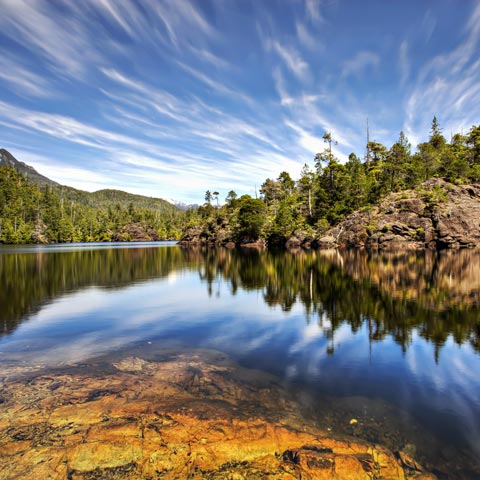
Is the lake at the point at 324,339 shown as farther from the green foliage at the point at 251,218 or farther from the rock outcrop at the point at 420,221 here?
the green foliage at the point at 251,218

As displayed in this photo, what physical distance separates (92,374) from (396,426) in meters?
9.46

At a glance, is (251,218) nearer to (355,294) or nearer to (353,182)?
(353,182)

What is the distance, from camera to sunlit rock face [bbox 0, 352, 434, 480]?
6.56 m

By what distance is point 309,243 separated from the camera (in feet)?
306

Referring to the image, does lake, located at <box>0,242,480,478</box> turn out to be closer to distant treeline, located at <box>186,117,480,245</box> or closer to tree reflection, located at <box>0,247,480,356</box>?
tree reflection, located at <box>0,247,480,356</box>

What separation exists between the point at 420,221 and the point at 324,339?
256ft

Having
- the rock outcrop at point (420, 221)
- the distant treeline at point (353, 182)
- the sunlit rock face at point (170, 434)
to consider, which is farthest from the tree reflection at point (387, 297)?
the distant treeline at point (353, 182)

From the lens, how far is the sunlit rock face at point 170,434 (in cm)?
656

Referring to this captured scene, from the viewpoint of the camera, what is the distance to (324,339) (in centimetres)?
1523

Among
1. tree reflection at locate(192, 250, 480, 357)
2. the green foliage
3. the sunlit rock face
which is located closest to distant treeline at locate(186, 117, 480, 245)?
the green foliage

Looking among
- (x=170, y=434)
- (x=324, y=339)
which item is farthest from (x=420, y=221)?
(x=170, y=434)

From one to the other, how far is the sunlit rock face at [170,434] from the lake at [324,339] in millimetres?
851

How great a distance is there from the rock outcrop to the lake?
5186cm

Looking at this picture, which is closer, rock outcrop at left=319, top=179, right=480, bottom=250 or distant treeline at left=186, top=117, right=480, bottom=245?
rock outcrop at left=319, top=179, right=480, bottom=250
